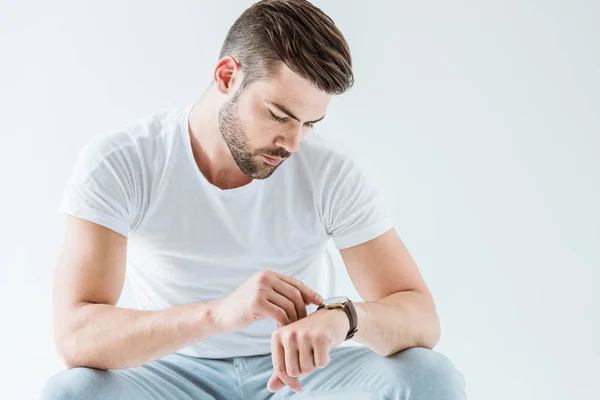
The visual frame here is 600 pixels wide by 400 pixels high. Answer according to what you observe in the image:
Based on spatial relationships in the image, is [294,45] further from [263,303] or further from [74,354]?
[74,354]

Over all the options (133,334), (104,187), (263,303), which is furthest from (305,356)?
(104,187)

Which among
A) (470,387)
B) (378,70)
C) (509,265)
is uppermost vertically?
(378,70)

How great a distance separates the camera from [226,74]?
1993mm

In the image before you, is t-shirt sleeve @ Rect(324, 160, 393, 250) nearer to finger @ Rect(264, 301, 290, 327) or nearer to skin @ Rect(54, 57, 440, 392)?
skin @ Rect(54, 57, 440, 392)

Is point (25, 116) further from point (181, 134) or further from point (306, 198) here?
point (306, 198)

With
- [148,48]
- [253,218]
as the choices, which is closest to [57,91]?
[148,48]

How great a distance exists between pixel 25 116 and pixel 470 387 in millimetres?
1724

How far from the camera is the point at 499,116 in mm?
2881

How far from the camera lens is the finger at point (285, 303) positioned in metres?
1.63

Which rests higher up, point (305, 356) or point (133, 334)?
point (133, 334)

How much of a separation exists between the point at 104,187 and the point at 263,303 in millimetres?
506

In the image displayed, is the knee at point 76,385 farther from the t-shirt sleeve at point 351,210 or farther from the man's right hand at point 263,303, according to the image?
the t-shirt sleeve at point 351,210

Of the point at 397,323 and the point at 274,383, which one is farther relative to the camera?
the point at 397,323

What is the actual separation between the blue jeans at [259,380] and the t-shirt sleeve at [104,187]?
0.33m
